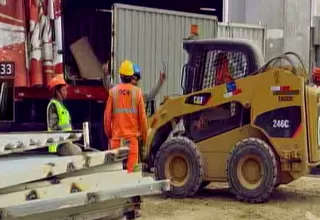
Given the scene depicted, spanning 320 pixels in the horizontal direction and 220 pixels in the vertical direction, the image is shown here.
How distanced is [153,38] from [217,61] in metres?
3.63

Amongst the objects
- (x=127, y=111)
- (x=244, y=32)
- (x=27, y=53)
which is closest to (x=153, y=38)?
(x=27, y=53)

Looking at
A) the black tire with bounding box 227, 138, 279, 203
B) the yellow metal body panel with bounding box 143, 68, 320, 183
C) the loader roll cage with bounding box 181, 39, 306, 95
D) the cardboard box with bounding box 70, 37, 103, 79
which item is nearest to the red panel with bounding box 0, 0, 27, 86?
the cardboard box with bounding box 70, 37, 103, 79

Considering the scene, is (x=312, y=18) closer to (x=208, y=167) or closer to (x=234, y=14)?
(x=234, y=14)

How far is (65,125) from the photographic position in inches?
372

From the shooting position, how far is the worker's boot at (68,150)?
229 inches

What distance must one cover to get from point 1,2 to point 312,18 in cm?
760

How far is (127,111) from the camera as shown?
10.0 meters

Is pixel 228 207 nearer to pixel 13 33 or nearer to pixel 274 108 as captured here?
pixel 274 108

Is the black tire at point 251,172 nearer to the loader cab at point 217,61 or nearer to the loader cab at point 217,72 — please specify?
the loader cab at point 217,72

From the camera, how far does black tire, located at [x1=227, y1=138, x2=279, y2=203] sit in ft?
35.7

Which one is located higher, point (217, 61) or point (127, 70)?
point (217, 61)

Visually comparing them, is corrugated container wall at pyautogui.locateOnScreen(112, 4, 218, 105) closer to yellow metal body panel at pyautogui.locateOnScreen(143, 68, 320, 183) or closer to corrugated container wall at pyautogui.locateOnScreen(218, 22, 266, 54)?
corrugated container wall at pyautogui.locateOnScreen(218, 22, 266, 54)

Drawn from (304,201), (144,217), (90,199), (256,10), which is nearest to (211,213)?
(144,217)

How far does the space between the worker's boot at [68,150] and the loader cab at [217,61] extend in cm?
573
